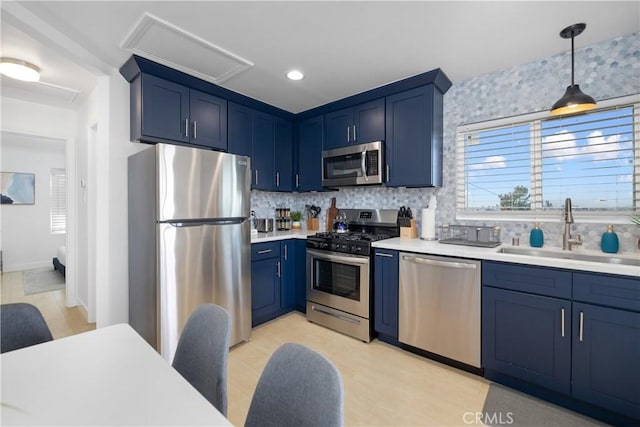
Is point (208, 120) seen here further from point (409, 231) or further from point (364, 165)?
point (409, 231)

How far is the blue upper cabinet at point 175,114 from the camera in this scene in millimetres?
2365

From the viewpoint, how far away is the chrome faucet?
83.1 inches

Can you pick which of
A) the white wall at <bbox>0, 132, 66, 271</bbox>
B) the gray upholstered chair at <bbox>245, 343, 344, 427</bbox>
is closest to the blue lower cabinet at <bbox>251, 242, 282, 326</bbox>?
the gray upholstered chair at <bbox>245, 343, 344, 427</bbox>

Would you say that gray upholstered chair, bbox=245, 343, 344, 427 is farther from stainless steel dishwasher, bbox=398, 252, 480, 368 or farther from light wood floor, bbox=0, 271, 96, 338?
light wood floor, bbox=0, 271, 96, 338

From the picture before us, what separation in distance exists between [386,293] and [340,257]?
0.54m

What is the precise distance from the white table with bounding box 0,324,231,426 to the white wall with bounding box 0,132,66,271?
6.21 metres

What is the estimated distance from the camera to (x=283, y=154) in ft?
11.8

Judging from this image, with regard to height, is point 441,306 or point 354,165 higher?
point 354,165

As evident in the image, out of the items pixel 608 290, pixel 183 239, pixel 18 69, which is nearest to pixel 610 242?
pixel 608 290

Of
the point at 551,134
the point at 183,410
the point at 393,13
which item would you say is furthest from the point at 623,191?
the point at 183,410

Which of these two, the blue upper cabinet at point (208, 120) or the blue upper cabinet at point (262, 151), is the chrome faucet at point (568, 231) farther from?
the blue upper cabinet at point (208, 120)

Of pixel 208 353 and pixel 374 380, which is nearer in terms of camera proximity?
pixel 208 353

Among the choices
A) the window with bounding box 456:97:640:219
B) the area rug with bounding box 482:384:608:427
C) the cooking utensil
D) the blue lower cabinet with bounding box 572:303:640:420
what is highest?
the window with bounding box 456:97:640:219

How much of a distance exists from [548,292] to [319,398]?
5.95 ft
